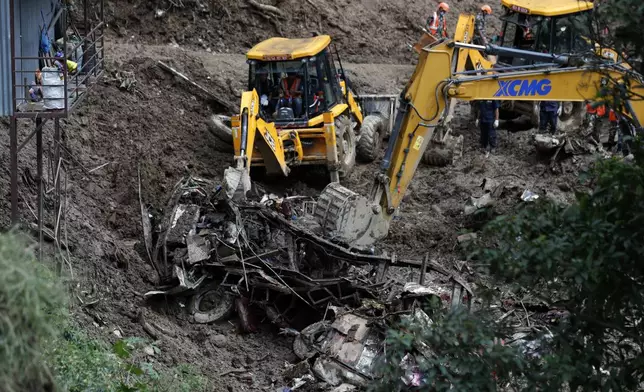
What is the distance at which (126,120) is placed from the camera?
58.0 feet

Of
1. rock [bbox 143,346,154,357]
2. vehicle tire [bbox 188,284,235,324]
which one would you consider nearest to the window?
vehicle tire [bbox 188,284,235,324]

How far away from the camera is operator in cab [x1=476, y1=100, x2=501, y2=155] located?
1864 cm

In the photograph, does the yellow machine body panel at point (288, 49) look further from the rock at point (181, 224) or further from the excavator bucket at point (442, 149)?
the rock at point (181, 224)

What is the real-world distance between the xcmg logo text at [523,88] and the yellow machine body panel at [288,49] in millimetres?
4066

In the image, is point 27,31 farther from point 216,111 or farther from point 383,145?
point 383,145

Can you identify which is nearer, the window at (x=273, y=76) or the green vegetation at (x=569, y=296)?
the green vegetation at (x=569, y=296)

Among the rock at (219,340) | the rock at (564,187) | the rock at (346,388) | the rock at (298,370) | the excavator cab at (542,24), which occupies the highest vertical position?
the excavator cab at (542,24)

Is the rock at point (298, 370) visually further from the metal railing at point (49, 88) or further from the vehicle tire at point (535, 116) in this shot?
the vehicle tire at point (535, 116)

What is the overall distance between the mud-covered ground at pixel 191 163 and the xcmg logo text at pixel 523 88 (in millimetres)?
2483

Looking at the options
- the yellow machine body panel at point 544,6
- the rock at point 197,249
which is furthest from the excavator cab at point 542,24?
the rock at point 197,249

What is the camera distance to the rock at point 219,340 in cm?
1256

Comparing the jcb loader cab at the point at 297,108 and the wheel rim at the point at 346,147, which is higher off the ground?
the jcb loader cab at the point at 297,108

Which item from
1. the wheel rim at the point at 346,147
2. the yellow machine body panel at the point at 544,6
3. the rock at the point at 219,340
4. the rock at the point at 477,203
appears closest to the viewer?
the rock at the point at 219,340

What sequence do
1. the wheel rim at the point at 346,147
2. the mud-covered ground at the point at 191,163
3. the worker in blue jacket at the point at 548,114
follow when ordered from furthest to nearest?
1. the worker in blue jacket at the point at 548,114
2. the wheel rim at the point at 346,147
3. the mud-covered ground at the point at 191,163
